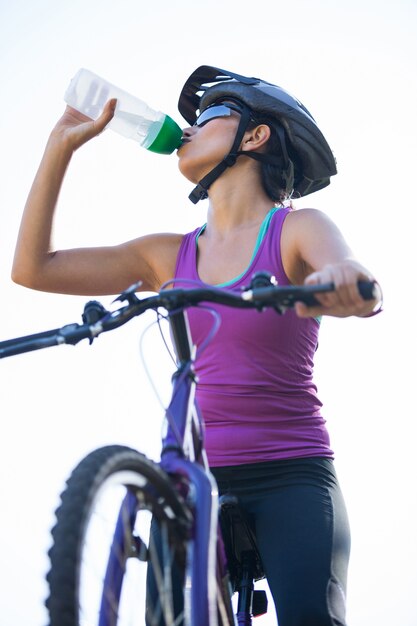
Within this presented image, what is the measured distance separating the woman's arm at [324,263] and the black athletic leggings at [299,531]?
0.78 meters

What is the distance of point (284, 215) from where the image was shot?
159 inches

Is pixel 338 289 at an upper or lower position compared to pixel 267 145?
lower

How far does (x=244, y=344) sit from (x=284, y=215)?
2.42ft

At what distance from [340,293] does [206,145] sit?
6.80ft

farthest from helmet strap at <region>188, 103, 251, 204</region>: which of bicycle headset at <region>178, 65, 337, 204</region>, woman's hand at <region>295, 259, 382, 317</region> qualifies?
woman's hand at <region>295, 259, 382, 317</region>

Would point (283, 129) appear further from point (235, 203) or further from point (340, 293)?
point (340, 293)

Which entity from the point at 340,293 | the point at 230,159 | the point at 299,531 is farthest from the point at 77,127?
the point at 299,531

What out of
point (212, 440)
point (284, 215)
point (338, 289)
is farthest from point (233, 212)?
point (338, 289)

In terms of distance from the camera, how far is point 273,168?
179 inches

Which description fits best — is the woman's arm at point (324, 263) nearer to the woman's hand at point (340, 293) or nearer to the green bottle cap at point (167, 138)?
the woman's hand at point (340, 293)

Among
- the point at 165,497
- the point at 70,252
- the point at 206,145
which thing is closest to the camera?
the point at 165,497

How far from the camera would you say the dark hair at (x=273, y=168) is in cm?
446

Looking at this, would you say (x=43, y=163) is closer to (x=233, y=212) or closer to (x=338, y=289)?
(x=233, y=212)

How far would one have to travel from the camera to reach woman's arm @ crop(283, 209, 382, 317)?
2613 mm
